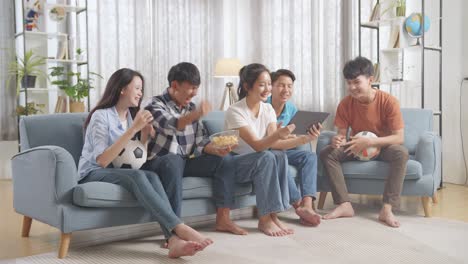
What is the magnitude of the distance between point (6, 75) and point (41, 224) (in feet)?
8.58

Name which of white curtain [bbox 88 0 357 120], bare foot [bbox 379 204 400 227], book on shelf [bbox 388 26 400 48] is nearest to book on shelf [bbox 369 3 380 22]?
book on shelf [bbox 388 26 400 48]

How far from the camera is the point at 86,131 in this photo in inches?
106

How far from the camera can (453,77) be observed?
4699 mm

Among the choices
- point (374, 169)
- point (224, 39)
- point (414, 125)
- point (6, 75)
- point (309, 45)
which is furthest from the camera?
point (224, 39)

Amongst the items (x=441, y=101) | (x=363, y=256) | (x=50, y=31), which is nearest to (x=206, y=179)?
(x=363, y=256)

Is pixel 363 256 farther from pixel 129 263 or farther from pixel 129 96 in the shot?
pixel 129 96

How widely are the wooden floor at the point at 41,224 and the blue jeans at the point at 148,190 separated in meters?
0.52

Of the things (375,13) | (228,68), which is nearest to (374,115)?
(375,13)

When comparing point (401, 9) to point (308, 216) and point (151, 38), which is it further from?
point (151, 38)

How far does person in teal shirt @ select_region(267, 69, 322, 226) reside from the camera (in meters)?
3.13

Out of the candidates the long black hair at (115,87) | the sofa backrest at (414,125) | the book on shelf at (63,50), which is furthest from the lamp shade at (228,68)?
the long black hair at (115,87)

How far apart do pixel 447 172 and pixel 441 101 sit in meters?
0.64

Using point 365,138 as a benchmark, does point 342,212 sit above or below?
below

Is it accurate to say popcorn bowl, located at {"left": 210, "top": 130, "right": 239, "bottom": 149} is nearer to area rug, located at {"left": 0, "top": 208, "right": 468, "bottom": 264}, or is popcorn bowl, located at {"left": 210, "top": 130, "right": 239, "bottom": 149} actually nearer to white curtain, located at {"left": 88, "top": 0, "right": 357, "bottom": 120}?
area rug, located at {"left": 0, "top": 208, "right": 468, "bottom": 264}
